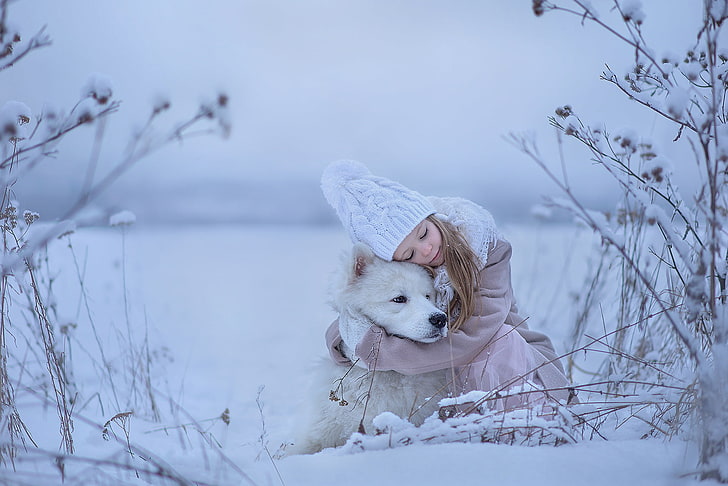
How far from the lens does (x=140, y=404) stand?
3557 mm

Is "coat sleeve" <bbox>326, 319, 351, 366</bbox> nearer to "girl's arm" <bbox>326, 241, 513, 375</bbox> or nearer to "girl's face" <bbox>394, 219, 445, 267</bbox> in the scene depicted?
"girl's arm" <bbox>326, 241, 513, 375</bbox>

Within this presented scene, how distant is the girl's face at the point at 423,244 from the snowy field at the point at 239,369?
0.41 m

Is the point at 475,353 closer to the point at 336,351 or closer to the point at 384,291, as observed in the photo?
the point at 384,291

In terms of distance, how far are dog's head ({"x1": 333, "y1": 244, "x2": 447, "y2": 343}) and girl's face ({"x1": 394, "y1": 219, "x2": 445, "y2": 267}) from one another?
72 mm

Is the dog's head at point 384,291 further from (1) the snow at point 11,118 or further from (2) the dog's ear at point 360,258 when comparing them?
(1) the snow at point 11,118

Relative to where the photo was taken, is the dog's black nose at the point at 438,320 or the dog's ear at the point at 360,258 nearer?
the dog's black nose at the point at 438,320

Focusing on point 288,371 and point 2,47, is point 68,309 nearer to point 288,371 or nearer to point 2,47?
point 288,371

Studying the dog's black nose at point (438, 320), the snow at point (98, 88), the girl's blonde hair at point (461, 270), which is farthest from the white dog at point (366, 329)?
the snow at point (98, 88)

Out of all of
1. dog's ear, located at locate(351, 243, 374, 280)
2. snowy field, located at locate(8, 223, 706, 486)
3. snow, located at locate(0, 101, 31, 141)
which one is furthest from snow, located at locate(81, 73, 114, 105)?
dog's ear, located at locate(351, 243, 374, 280)

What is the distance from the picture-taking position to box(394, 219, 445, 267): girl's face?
100 inches

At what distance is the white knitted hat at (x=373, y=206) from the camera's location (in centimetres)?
252

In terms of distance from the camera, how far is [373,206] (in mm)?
2564

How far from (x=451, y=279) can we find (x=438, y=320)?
22 cm

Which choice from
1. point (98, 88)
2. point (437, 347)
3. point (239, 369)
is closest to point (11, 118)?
point (98, 88)
